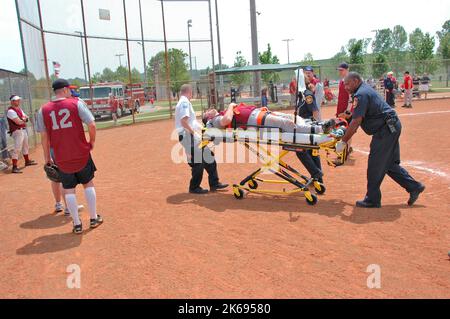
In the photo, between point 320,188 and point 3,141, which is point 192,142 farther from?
point 3,141

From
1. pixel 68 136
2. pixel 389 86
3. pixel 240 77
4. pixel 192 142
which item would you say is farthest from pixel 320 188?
pixel 240 77

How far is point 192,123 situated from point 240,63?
46.0m

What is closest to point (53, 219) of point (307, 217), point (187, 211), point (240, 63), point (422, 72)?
point (187, 211)

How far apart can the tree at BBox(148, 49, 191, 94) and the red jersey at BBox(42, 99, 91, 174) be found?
1838 cm

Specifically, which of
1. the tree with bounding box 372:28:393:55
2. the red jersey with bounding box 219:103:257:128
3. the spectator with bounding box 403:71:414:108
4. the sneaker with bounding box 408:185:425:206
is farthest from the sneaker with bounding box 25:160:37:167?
the tree with bounding box 372:28:393:55

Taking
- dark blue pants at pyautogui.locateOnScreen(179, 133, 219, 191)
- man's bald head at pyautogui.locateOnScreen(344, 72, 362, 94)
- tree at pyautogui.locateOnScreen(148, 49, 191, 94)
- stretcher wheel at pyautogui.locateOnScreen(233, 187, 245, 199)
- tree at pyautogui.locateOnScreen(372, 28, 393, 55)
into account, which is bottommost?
stretcher wheel at pyautogui.locateOnScreen(233, 187, 245, 199)

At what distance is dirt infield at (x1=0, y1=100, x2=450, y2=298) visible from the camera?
3902 mm

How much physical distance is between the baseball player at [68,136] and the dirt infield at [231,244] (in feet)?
2.52

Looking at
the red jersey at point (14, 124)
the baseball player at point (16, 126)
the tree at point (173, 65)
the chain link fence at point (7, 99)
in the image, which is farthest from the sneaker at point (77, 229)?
the tree at point (173, 65)

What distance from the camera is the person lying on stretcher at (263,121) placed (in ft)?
20.7

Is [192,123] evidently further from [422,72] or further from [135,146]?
[422,72]

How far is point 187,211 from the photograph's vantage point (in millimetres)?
6410

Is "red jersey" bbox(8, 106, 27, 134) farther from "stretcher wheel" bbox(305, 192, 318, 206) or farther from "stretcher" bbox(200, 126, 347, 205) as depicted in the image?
"stretcher wheel" bbox(305, 192, 318, 206)

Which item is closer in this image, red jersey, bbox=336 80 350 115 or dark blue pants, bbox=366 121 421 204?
dark blue pants, bbox=366 121 421 204
